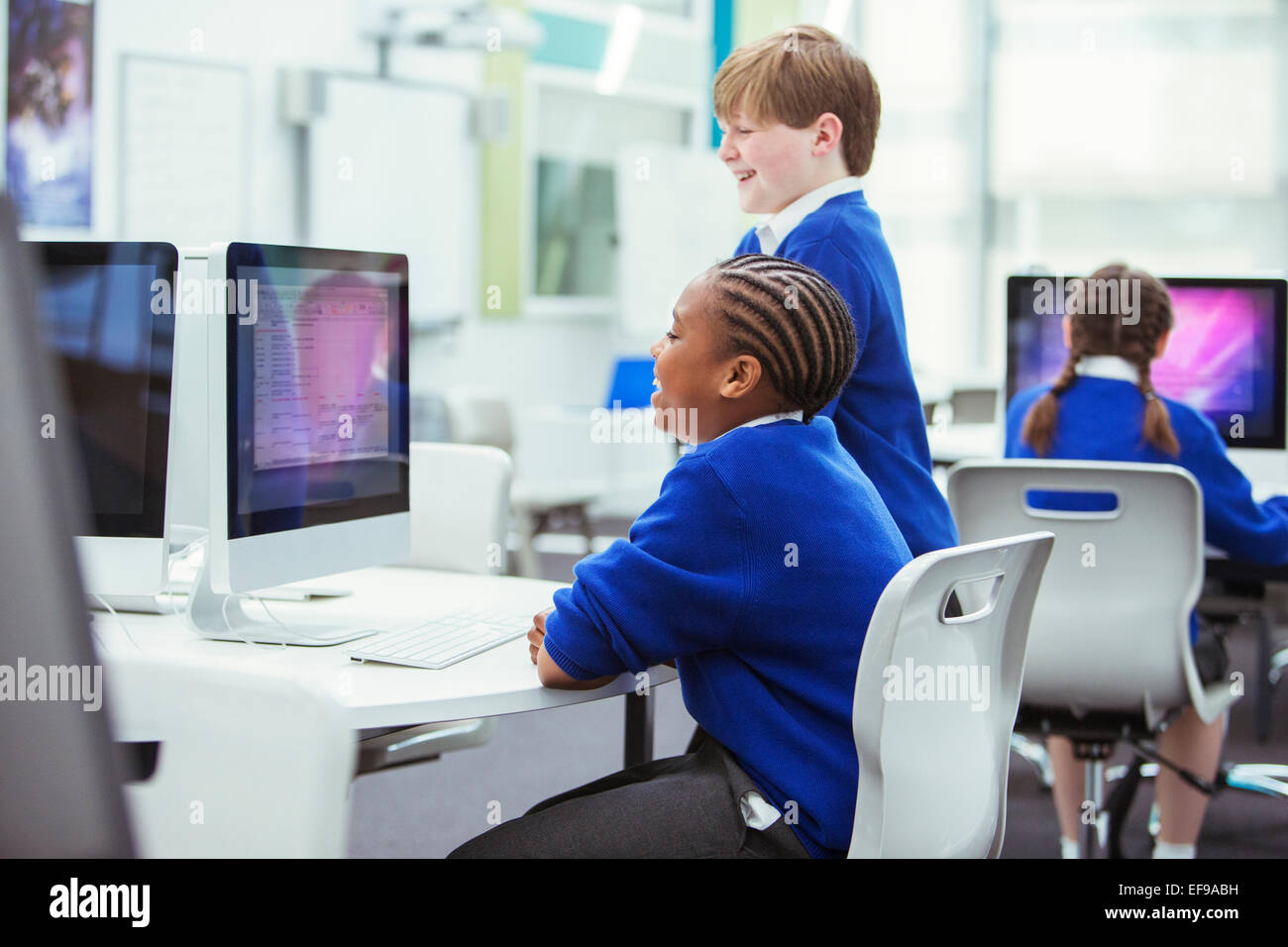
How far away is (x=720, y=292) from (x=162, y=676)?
769mm

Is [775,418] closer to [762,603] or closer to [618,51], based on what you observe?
[762,603]

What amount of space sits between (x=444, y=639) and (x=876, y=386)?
0.63 meters

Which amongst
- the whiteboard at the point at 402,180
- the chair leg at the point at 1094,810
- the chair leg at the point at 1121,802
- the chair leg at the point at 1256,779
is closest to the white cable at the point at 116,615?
the chair leg at the point at 1094,810

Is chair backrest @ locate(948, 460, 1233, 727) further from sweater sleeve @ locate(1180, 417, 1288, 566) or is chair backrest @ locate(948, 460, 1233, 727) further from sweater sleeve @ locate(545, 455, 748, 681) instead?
sweater sleeve @ locate(545, 455, 748, 681)

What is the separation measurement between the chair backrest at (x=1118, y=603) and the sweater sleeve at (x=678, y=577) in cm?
106

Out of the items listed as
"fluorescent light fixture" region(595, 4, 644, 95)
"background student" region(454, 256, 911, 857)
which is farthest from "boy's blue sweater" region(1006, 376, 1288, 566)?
"fluorescent light fixture" region(595, 4, 644, 95)

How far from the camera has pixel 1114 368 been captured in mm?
2570

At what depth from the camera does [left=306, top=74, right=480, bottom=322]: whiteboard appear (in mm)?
5199

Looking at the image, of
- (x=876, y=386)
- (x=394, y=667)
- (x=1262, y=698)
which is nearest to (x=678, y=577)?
(x=394, y=667)

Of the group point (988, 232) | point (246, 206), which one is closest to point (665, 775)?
point (246, 206)

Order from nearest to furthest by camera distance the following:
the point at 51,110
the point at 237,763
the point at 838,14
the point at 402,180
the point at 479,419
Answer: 1. the point at 237,763
2. the point at 51,110
3. the point at 479,419
4. the point at 402,180
5. the point at 838,14

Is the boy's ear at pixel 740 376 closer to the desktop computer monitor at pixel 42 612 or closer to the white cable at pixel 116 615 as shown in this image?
the white cable at pixel 116 615

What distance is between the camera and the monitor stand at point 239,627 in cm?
161
